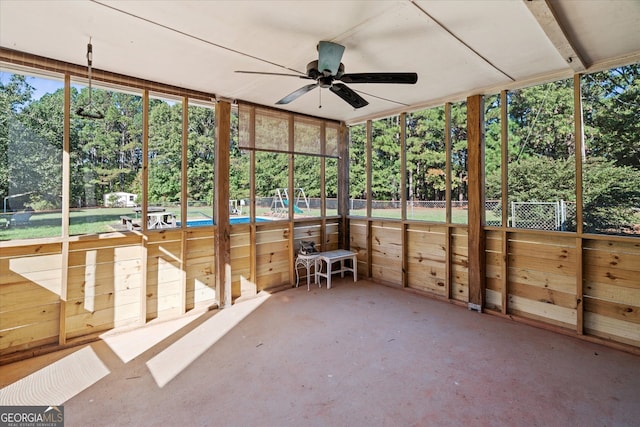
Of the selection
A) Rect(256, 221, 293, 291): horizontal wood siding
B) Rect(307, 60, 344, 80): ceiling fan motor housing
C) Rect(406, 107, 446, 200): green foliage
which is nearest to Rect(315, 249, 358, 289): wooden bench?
Rect(256, 221, 293, 291): horizontal wood siding

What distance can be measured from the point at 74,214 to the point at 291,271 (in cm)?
266

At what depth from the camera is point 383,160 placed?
547 centimetres

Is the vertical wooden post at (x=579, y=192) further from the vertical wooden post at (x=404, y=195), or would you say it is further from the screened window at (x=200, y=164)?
the screened window at (x=200, y=164)

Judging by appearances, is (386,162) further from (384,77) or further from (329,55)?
(329,55)

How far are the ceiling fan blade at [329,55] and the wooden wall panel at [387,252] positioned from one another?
2735mm

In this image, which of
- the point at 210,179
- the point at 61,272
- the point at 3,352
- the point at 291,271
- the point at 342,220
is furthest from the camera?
the point at 342,220

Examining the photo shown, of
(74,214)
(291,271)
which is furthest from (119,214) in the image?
(291,271)

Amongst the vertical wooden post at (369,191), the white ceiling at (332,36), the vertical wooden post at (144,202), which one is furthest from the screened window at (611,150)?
the vertical wooden post at (144,202)

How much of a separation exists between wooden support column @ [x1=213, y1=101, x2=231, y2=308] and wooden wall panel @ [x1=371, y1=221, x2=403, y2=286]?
2.29 metres

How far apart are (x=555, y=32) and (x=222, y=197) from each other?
3.44 meters

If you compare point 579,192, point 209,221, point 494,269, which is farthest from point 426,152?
point 209,221

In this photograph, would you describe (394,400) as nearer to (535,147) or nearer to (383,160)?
(383,160)

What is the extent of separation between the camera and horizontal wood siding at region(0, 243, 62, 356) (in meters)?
2.52

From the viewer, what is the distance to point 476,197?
3521 millimetres
